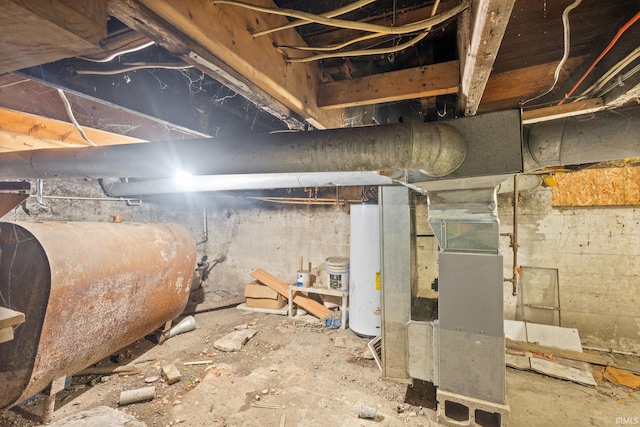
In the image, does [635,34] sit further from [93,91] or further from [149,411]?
[149,411]

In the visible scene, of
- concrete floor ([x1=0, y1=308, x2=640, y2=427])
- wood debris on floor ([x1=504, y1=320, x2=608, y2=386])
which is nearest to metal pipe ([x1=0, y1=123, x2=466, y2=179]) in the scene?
concrete floor ([x1=0, y1=308, x2=640, y2=427])

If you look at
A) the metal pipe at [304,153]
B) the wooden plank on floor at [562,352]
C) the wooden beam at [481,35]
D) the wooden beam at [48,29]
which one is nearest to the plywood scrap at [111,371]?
the metal pipe at [304,153]

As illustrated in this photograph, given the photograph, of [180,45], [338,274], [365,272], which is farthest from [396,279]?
[180,45]

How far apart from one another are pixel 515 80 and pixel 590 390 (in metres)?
3.00

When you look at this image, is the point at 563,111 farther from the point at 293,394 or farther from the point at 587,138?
the point at 293,394

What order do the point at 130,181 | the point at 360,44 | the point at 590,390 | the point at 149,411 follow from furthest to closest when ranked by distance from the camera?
the point at 130,181, the point at 590,390, the point at 149,411, the point at 360,44

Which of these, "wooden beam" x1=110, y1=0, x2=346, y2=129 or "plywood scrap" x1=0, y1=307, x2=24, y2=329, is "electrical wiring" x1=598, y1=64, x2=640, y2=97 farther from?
"plywood scrap" x1=0, y1=307, x2=24, y2=329

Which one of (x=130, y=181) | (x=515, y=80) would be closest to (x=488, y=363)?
(x=515, y=80)

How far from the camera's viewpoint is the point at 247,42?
790 mm

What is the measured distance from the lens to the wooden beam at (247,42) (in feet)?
1.96

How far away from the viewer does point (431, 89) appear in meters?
1.08

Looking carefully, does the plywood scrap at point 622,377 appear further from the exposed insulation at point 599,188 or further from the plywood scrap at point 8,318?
the plywood scrap at point 8,318

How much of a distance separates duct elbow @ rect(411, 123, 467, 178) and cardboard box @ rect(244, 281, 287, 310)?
3416mm

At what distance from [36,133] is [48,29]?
5.10ft
